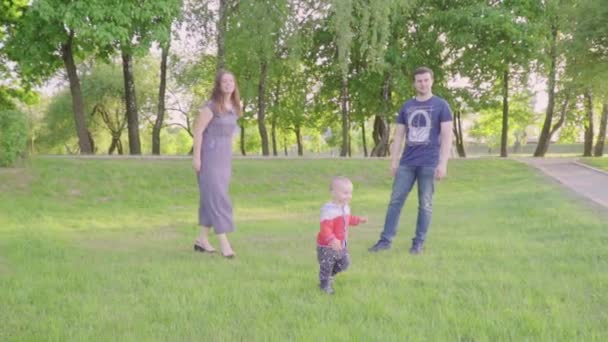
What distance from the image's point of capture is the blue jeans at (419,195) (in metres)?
6.61

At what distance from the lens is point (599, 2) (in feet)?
65.9

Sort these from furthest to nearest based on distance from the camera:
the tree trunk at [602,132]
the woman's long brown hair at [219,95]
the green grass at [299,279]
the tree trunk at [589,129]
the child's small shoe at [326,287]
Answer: the tree trunk at [589,129] < the tree trunk at [602,132] < the woman's long brown hair at [219,95] < the child's small shoe at [326,287] < the green grass at [299,279]

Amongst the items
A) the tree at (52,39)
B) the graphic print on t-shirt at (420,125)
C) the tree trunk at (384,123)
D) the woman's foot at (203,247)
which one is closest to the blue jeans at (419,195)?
the graphic print on t-shirt at (420,125)

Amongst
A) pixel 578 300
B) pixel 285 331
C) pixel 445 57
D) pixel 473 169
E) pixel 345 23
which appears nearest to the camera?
pixel 285 331

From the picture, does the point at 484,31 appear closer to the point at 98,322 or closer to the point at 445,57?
the point at 445,57

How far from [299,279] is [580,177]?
1601cm

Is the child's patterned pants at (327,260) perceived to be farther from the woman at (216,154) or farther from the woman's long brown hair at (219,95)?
the woman's long brown hair at (219,95)

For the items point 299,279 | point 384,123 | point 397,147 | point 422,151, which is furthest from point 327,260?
point 384,123

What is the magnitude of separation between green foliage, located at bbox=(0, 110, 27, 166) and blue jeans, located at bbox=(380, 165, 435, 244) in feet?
36.6

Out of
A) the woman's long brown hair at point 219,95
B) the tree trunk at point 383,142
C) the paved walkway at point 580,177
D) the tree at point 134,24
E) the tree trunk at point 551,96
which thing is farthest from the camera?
the tree trunk at point 551,96

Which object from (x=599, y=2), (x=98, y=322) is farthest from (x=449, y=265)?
(x=599, y=2)

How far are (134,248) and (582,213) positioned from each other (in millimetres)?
7364

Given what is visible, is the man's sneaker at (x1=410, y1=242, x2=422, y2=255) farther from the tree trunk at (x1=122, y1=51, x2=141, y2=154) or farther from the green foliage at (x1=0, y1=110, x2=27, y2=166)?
the tree trunk at (x1=122, y1=51, x2=141, y2=154)

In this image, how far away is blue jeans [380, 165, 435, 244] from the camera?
260 inches
